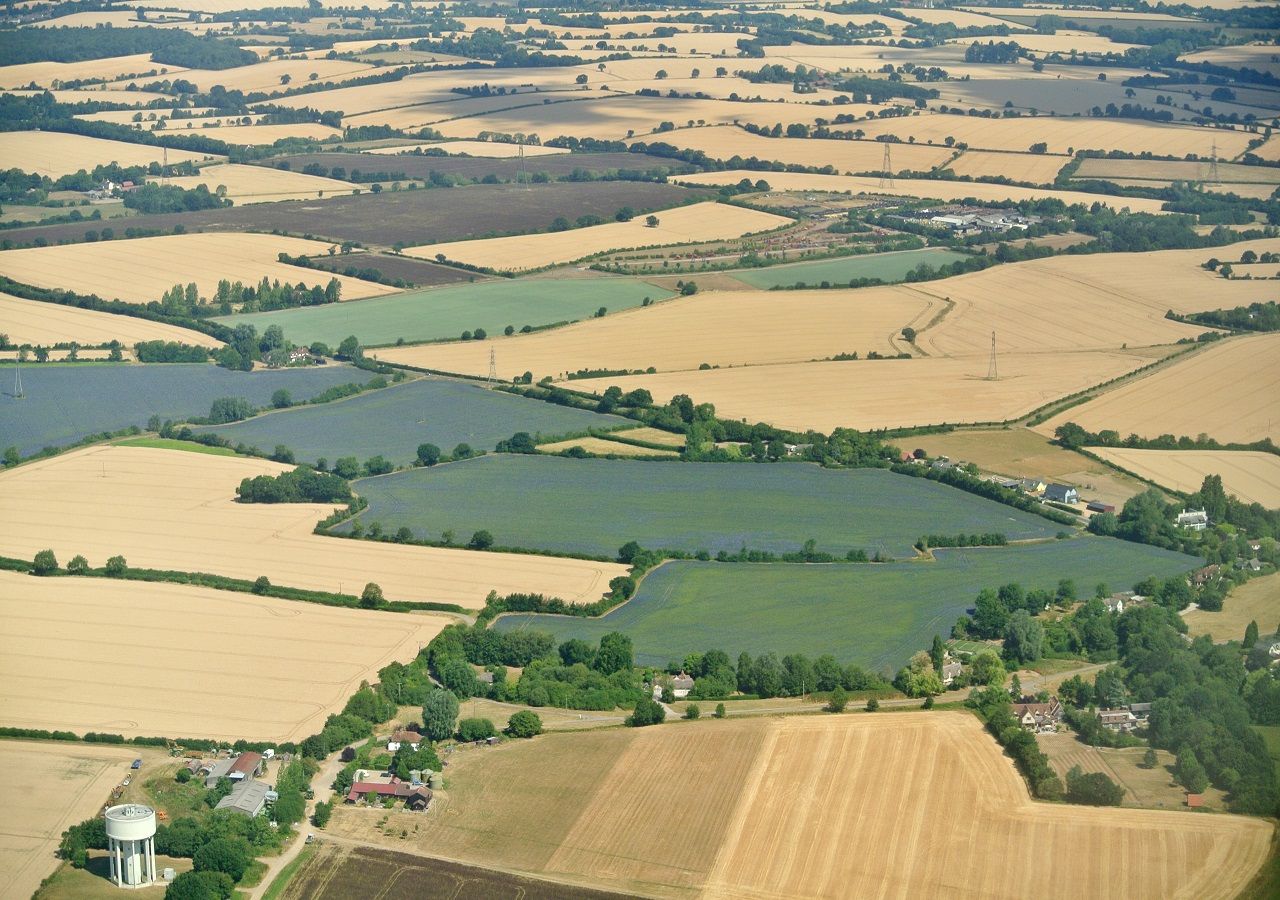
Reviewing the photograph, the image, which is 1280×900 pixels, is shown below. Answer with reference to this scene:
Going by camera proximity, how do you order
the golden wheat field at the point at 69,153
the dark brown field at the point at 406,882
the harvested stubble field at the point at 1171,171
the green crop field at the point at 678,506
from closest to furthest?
1. the dark brown field at the point at 406,882
2. the green crop field at the point at 678,506
3. the golden wheat field at the point at 69,153
4. the harvested stubble field at the point at 1171,171

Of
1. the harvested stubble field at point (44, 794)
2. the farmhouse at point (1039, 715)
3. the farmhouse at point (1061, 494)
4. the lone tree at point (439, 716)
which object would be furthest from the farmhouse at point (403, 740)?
the farmhouse at point (1061, 494)

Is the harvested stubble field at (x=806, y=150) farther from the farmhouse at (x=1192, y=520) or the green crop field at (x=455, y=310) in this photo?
the farmhouse at (x=1192, y=520)

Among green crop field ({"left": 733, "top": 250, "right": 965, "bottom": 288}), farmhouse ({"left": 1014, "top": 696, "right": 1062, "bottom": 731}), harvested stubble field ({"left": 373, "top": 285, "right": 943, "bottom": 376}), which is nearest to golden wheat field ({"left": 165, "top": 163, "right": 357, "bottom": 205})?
green crop field ({"left": 733, "top": 250, "right": 965, "bottom": 288})

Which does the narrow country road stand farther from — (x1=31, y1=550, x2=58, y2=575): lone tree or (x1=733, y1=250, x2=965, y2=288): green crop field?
(x1=733, y1=250, x2=965, y2=288): green crop field

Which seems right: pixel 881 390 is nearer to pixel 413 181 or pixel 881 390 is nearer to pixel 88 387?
pixel 88 387

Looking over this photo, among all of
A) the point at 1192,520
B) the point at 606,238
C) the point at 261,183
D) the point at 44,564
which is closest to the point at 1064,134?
the point at 606,238

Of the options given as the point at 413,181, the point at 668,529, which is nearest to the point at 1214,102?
the point at 413,181
